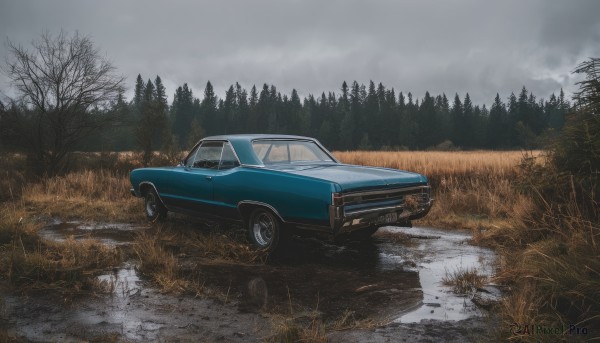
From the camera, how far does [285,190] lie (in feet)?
16.6

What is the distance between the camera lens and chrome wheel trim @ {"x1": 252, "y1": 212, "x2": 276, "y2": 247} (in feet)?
18.4

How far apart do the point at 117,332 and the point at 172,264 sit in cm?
151

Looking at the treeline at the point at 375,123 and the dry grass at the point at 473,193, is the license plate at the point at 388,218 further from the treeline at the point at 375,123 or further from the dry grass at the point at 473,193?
the treeline at the point at 375,123

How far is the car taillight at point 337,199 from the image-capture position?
466cm

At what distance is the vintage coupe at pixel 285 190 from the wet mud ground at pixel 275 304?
53cm

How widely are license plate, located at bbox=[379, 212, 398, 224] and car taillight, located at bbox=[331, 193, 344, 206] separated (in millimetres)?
710

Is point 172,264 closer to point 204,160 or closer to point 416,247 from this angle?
point 204,160

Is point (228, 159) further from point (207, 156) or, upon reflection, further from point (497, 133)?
point (497, 133)

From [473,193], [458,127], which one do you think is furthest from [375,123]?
[473,193]

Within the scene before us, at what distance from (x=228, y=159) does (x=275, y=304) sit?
273 centimetres

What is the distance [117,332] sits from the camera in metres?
3.27

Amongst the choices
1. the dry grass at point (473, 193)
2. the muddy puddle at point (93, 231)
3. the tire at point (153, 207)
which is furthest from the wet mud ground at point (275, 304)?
the tire at point (153, 207)

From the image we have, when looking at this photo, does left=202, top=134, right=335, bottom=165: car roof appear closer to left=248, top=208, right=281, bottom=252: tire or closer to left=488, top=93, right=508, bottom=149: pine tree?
left=248, top=208, right=281, bottom=252: tire

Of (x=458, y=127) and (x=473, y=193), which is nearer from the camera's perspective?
(x=473, y=193)
